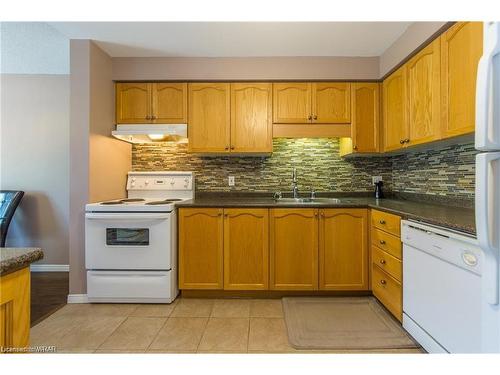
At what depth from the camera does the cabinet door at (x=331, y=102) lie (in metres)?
2.83

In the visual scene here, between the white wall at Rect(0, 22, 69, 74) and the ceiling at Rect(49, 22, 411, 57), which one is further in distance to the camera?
the white wall at Rect(0, 22, 69, 74)

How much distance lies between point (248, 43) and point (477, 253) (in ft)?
7.60

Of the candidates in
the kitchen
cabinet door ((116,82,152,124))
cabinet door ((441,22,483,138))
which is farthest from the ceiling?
cabinet door ((441,22,483,138))

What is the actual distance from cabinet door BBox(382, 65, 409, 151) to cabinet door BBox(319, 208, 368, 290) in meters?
0.73

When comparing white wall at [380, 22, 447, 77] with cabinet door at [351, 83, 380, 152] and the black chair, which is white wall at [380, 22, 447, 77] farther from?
the black chair

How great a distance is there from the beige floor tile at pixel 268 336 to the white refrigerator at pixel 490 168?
1.17 metres

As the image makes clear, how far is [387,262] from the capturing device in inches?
84.8

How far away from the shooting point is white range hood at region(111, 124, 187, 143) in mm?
2723

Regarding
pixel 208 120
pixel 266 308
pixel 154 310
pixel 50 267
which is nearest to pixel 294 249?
pixel 266 308

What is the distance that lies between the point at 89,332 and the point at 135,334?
0.35m

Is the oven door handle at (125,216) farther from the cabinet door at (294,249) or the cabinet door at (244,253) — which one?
the cabinet door at (294,249)

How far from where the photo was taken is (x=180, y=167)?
3.16 meters
